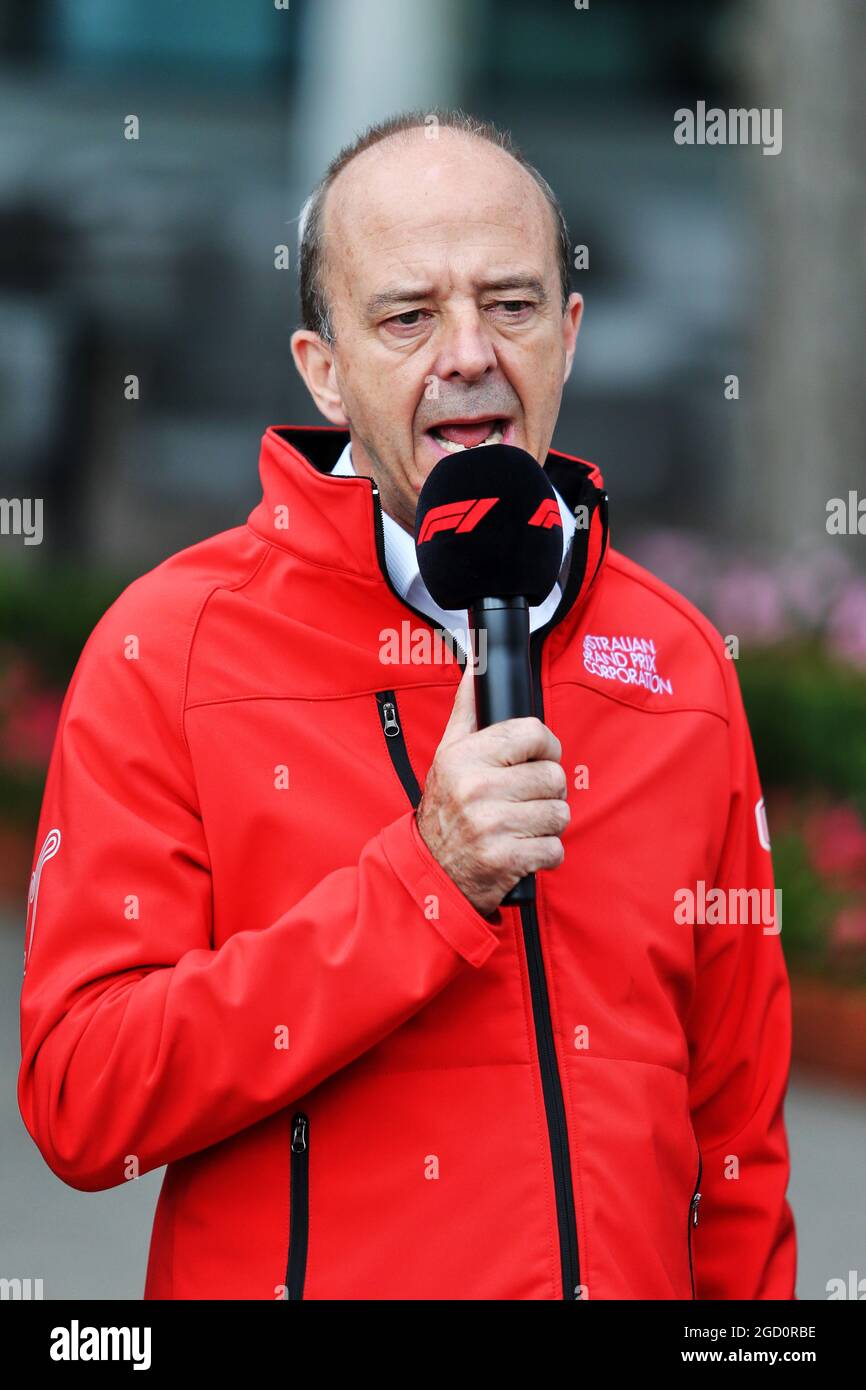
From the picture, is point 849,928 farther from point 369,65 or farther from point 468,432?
point 369,65

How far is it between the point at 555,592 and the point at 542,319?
0.38 m

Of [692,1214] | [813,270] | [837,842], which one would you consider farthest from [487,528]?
[813,270]

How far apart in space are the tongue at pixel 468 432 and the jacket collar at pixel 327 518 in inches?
5.1

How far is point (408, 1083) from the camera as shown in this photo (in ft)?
8.12

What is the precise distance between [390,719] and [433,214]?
690mm

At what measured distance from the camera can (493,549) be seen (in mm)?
2408

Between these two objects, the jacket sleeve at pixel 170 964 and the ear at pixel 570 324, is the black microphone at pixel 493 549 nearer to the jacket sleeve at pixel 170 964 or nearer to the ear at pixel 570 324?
the jacket sleeve at pixel 170 964

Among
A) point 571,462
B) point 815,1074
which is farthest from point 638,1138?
point 815,1074

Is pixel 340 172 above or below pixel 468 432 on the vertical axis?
above

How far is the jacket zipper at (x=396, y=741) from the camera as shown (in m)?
2.57

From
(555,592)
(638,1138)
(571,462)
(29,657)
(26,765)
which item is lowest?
(638,1138)

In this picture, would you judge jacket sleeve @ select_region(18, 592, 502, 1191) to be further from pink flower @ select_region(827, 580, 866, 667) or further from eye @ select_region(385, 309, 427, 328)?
A: pink flower @ select_region(827, 580, 866, 667)

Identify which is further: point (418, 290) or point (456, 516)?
point (418, 290)
